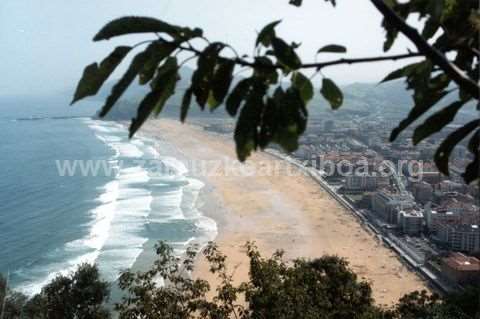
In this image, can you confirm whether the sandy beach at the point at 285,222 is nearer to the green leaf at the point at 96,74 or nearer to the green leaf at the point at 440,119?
the green leaf at the point at 440,119

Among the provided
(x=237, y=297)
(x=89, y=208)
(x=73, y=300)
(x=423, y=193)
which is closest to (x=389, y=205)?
(x=423, y=193)

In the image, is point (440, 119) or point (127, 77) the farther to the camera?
point (440, 119)

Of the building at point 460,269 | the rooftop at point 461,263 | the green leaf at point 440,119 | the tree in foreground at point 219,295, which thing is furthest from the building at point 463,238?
the green leaf at point 440,119

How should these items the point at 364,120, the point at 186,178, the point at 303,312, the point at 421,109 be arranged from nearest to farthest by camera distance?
the point at 421,109
the point at 303,312
the point at 186,178
the point at 364,120

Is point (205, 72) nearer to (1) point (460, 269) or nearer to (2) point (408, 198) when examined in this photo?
(1) point (460, 269)

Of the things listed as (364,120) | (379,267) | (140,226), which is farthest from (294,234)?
(364,120)

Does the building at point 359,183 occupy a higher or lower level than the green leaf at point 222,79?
lower

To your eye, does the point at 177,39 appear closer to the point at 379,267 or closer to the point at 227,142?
the point at 379,267
